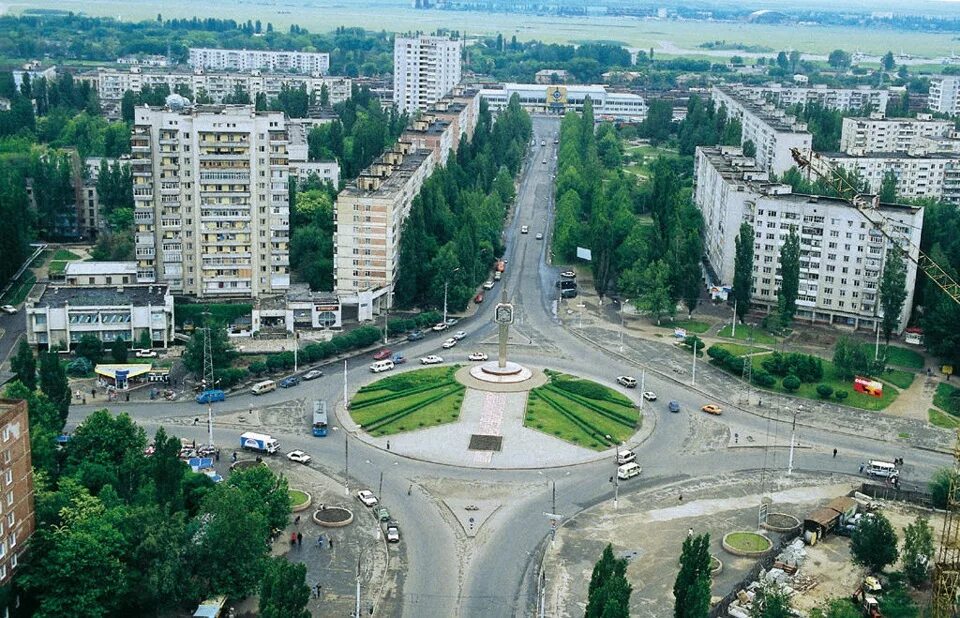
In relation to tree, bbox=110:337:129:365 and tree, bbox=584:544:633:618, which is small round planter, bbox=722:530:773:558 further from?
tree, bbox=110:337:129:365

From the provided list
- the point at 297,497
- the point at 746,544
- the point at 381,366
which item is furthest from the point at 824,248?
the point at 297,497

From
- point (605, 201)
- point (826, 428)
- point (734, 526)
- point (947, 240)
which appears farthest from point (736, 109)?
point (734, 526)

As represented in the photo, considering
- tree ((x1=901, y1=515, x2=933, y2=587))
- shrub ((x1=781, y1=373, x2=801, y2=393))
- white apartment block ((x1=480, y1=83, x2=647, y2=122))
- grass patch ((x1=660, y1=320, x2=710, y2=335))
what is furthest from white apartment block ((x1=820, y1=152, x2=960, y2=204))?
tree ((x1=901, y1=515, x2=933, y2=587))

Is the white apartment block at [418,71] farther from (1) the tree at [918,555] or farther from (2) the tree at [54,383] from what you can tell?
(1) the tree at [918,555]

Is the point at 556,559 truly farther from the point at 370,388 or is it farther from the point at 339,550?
the point at 370,388

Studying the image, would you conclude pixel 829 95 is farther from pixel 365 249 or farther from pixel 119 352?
pixel 119 352

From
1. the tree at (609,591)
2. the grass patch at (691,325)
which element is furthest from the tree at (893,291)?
the tree at (609,591)

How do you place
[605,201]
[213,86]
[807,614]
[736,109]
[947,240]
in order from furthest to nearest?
1. [213,86]
2. [736,109]
3. [605,201]
4. [947,240]
5. [807,614]
